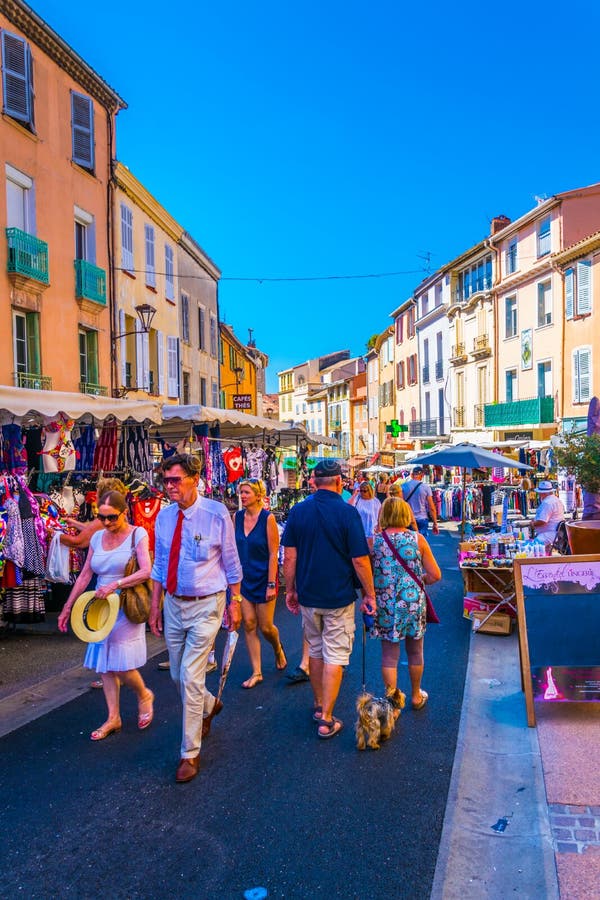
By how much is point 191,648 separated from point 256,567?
1.64 metres

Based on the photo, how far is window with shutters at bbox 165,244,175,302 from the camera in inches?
889

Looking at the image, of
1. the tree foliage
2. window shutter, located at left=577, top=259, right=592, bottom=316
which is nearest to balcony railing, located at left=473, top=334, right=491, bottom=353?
window shutter, located at left=577, top=259, right=592, bottom=316

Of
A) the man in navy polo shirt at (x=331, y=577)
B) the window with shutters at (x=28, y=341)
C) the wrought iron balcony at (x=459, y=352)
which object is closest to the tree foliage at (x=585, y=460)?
the man in navy polo shirt at (x=331, y=577)

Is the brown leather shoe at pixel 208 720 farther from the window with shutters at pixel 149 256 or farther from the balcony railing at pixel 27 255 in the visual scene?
the window with shutters at pixel 149 256

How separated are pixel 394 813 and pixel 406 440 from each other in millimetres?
38709

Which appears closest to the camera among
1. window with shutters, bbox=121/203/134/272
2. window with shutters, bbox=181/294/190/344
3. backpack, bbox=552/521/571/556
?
backpack, bbox=552/521/571/556

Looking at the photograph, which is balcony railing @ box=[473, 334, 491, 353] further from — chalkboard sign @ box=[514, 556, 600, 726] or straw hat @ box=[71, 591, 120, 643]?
straw hat @ box=[71, 591, 120, 643]

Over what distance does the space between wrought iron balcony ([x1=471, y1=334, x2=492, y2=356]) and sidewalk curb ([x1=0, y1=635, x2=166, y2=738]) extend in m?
28.6

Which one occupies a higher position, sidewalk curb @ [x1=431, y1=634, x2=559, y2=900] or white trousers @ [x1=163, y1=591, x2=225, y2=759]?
white trousers @ [x1=163, y1=591, x2=225, y2=759]

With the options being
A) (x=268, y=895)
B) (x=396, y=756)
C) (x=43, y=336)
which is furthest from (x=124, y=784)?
(x=43, y=336)

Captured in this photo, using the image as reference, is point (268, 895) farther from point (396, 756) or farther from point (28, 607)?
point (28, 607)

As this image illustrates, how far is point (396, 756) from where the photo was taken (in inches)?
163

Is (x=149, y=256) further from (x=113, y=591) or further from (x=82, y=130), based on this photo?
(x=113, y=591)

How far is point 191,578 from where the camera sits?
156 inches
